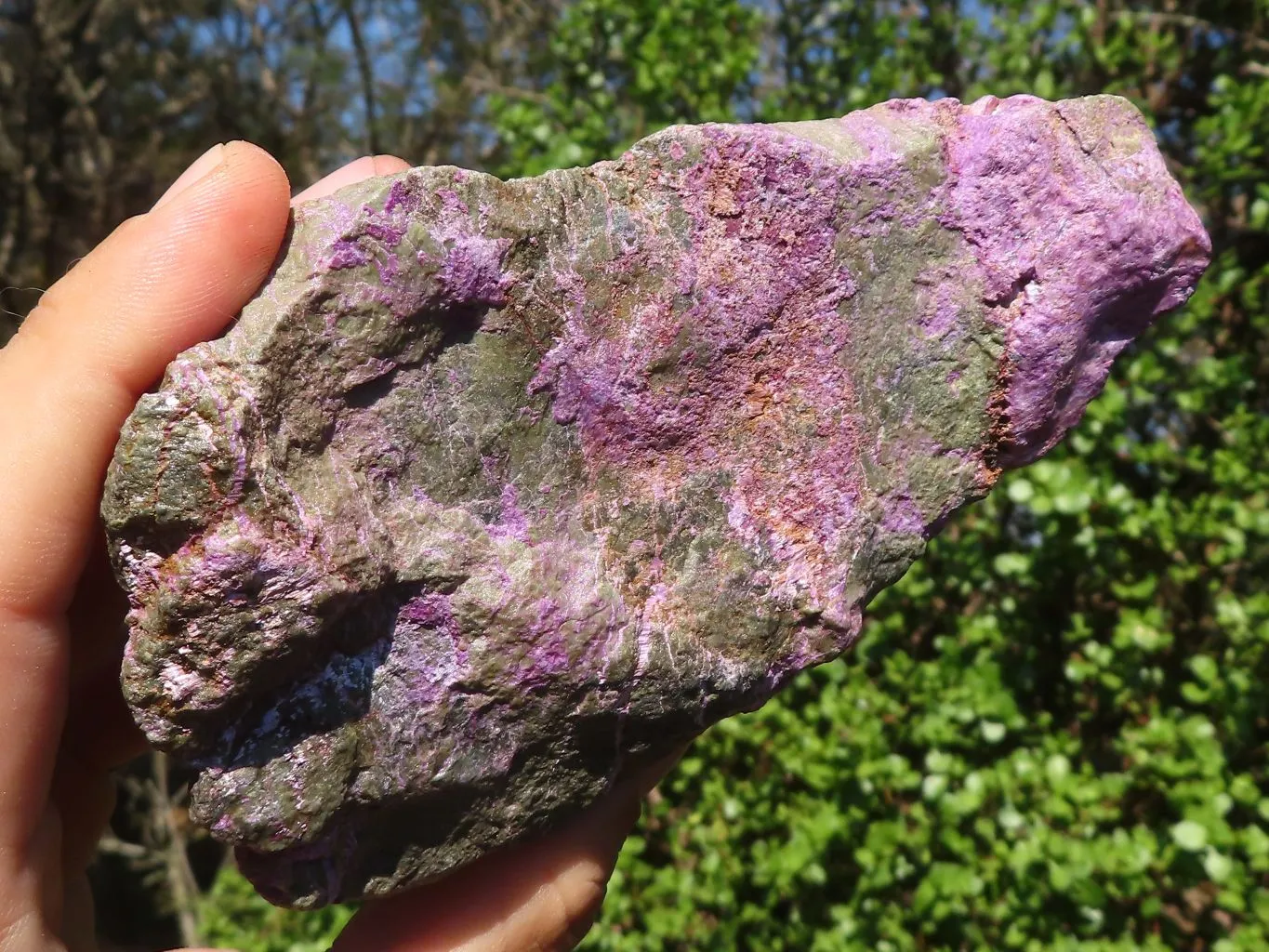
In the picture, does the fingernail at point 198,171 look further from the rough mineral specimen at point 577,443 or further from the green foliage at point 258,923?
the green foliage at point 258,923

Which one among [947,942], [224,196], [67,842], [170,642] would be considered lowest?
[947,942]

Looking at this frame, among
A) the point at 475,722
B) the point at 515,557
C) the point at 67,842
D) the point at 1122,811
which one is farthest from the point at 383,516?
the point at 1122,811

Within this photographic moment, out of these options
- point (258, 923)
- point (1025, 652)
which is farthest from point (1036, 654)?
point (258, 923)

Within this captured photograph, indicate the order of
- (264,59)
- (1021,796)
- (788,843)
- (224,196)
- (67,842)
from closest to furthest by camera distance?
(224,196), (67,842), (1021,796), (788,843), (264,59)

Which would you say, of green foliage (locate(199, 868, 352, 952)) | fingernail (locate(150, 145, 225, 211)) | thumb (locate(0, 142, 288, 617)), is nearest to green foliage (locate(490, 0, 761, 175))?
fingernail (locate(150, 145, 225, 211))

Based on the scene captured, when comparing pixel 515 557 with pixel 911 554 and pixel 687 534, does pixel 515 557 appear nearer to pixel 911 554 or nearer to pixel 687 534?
pixel 687 534

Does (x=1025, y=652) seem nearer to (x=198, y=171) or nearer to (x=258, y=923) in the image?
(x=198, y=171)

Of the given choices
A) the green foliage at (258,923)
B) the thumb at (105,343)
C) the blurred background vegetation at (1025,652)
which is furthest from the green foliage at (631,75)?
the green foliage at (258,923)
